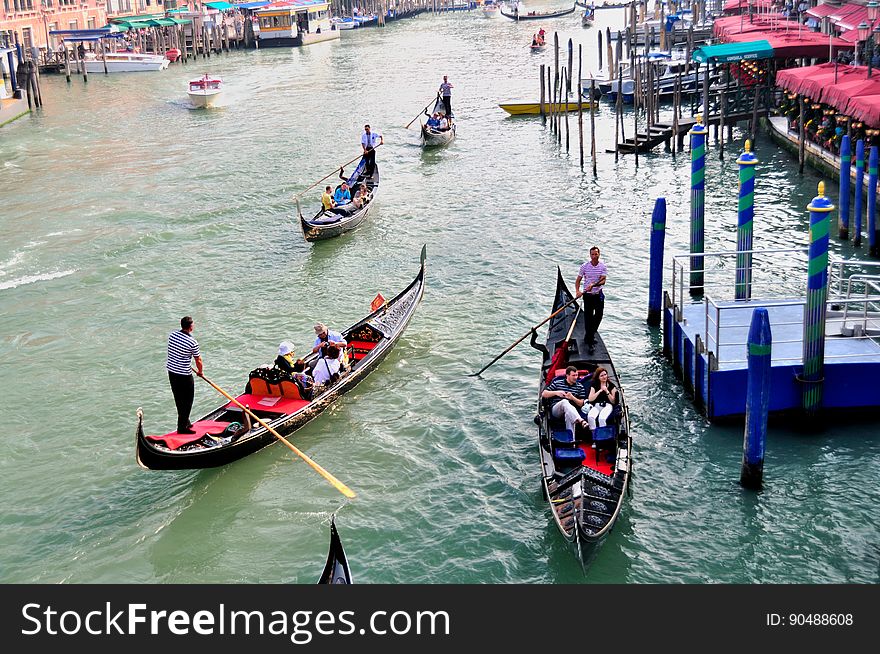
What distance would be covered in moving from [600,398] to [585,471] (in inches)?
42.4

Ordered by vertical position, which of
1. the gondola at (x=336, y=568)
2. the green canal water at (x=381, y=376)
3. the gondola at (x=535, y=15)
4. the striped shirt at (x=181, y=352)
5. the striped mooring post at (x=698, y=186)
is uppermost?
the gondola at (x=535, y=15)

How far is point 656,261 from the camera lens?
1230 centimetres

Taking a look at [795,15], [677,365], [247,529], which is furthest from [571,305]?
[795,15]

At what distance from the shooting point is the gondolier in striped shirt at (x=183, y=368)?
9898mm

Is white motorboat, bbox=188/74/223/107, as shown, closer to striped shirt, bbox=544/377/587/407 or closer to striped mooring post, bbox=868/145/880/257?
striped mooring post, bbox=868/145/880/257

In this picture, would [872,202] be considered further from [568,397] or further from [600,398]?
[568,397]

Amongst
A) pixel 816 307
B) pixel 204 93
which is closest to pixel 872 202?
pixel 816 307

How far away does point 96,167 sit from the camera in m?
25.4

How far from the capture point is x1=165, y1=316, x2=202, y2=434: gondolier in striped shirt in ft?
32.5

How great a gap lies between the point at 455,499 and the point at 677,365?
336cm

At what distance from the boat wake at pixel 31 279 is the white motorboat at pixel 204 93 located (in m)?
18.4

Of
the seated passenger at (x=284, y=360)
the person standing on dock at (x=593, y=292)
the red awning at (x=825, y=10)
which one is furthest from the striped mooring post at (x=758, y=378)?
the red awning at (x=825, y=10)

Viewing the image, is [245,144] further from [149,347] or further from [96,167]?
[149,347]

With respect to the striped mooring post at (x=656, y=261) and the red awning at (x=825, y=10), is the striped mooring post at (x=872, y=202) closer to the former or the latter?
the striped mooring post at (x=656, y=261)
